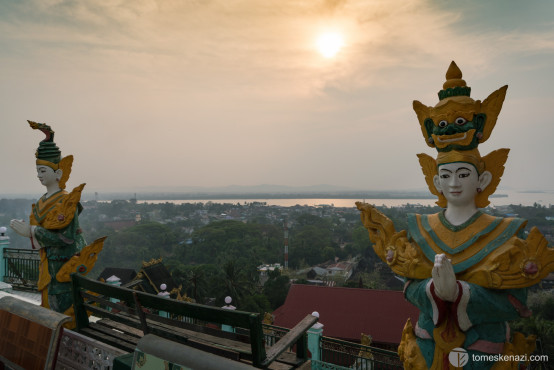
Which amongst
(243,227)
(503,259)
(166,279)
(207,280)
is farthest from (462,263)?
(243,227)

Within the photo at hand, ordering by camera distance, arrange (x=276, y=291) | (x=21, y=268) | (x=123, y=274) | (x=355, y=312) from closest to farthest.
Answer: (x=21, y=268), (x=355, y=312), (x=123, y=274), (x=276, y=291)

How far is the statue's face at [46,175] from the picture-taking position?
4703 millimetres

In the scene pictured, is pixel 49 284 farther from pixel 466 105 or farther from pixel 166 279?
pixel 166 279

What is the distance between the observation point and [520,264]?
2436 millimetres

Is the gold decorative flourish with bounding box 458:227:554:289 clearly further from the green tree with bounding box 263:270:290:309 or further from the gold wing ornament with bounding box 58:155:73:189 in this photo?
the green tree with bounding box 263:270:290:309

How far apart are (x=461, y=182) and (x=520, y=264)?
65 cm

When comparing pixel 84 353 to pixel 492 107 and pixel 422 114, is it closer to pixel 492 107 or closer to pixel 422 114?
pixel 422 114

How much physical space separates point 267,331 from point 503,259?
10.5 ft

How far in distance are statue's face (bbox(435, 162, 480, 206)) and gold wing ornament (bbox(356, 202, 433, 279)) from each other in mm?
455

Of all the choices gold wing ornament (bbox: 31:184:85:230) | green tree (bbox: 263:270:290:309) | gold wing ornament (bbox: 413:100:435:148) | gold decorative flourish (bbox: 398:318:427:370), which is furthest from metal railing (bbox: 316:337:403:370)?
green tree (bbox: 263:270:290:309)

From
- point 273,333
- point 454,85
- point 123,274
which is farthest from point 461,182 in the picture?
point 123,274

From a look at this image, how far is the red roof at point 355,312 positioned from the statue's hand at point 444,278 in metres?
11.7

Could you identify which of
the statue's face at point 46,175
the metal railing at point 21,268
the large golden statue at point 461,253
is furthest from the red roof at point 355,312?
the statue's face at point 46,175

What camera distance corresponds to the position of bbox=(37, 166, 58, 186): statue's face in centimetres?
470
